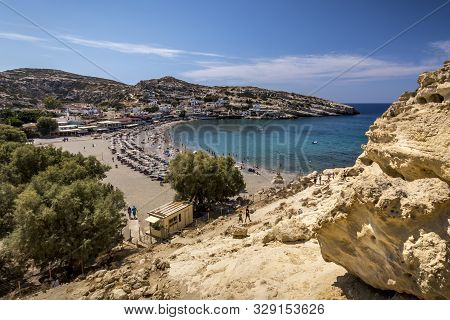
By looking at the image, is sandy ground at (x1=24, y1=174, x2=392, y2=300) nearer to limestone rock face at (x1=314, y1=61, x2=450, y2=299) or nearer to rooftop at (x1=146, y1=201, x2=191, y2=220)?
limestone rock face at (x1=314, y1=61, x2=450, y2=299)

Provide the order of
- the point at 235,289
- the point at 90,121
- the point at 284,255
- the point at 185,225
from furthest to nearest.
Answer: the point at 90,121 < the point at 185,225 < the point at 284,255 < the point at 235,289

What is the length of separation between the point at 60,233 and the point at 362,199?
13.6 metres

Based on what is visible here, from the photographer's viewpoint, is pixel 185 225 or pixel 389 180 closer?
pixel 389 180

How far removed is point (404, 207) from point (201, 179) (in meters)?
19.7

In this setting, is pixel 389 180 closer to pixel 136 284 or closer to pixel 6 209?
pixel 136 284

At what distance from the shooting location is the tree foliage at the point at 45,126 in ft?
243

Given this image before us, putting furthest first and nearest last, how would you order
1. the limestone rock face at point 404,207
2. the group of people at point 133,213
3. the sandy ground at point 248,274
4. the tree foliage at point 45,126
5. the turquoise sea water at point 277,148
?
the tree foliage at point 45,126
the turquoise sea water at point 277,148
the group of people at point 133,213
the sandy ground at point 248,274
the limestone rock face at point 404,207

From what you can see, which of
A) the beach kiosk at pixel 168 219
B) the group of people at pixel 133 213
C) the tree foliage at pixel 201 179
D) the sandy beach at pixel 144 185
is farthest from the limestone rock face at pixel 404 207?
the sandy beach at pixel 144 185

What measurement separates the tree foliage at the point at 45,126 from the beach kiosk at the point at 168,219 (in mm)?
64973

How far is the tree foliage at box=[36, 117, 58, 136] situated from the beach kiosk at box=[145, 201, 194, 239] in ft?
213

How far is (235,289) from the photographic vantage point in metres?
9.17

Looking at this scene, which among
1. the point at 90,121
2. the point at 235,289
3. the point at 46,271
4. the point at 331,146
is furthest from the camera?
the point at 90,121

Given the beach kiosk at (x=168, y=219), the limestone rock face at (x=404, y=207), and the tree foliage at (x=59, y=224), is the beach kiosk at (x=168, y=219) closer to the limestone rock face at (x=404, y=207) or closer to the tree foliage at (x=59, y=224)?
the tree foliage at (x=59, y=224)
